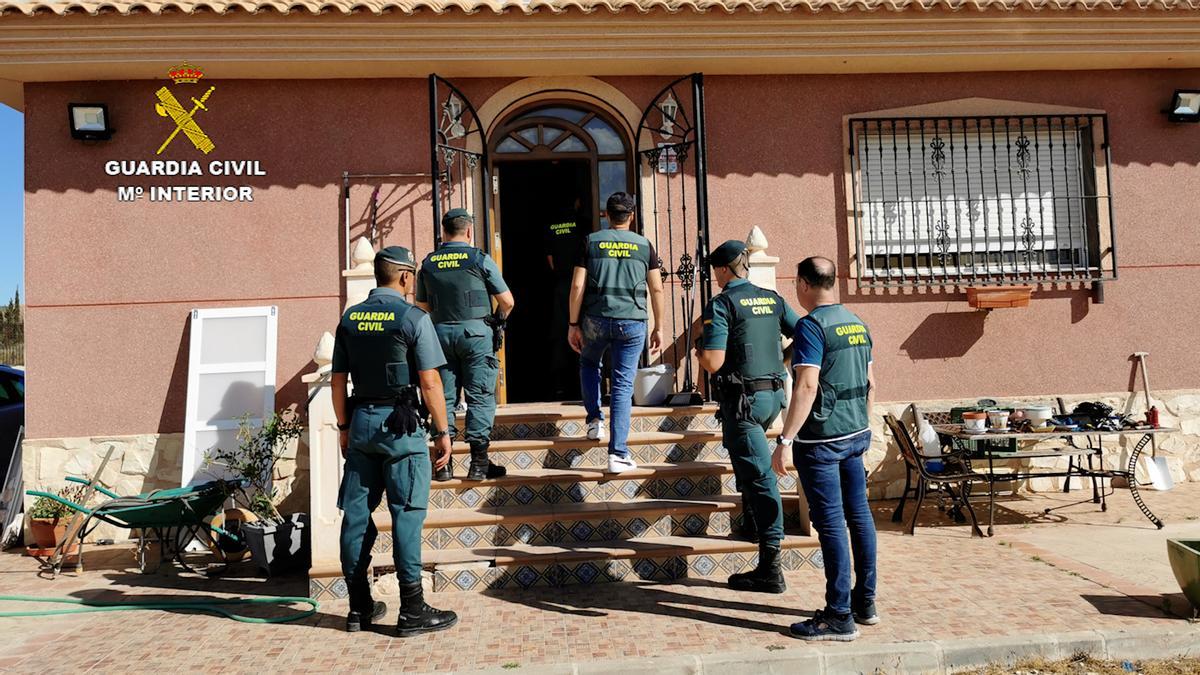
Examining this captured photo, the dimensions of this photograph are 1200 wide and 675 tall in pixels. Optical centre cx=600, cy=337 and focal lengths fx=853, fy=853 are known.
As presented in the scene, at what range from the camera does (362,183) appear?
8016 mm

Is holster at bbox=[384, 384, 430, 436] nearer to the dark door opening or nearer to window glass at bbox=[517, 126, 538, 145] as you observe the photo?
the dark door opening

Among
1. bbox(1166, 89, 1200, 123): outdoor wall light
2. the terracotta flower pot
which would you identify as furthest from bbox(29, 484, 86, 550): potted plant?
bbox(1166, 89, 1200, 123): outdoor wall light

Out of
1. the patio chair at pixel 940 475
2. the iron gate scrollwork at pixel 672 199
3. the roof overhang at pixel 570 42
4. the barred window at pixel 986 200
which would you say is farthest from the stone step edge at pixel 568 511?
the roof overhang at pixel 570 42

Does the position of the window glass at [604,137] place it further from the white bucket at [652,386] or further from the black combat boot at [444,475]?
the black combat boot at [444,475]

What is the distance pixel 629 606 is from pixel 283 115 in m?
5.66

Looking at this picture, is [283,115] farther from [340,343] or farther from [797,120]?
[797,120]

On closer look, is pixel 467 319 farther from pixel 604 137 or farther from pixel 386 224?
pixel 604 137

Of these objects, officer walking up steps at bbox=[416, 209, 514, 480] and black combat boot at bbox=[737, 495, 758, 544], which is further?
officer walking up steps at bbox=[416, 209, 514, 480]

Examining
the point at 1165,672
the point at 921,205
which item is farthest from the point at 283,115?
the point at 1165,672

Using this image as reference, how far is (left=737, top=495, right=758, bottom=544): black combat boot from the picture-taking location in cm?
556

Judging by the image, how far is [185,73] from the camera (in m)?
7.70

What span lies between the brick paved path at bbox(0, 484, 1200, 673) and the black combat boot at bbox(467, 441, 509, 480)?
91cm

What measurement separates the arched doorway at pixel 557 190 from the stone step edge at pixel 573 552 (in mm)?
3173

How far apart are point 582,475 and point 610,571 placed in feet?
2.68
